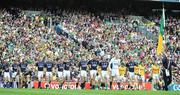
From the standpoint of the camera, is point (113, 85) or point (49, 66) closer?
point (49, 66)

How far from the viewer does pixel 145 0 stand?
Result: 39.8 meters

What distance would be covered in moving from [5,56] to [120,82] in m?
6.60

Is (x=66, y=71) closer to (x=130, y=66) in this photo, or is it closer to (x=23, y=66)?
(x=23, y=66)

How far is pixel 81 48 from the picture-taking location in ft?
114

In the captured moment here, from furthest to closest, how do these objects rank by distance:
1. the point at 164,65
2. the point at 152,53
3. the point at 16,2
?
the point at 16,2 < the point at 152,53 < the point at 164,65

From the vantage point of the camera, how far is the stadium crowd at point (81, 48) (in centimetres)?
3112

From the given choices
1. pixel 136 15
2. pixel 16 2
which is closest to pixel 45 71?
pixel 16 2

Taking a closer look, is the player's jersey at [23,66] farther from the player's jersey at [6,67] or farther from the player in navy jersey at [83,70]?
the player in navy jersey at [83,70]

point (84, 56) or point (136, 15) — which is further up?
point (136, 15)

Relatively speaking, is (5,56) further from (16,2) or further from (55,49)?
(16,2)

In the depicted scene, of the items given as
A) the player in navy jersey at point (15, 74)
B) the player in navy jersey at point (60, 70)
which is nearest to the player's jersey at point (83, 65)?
the player in navy jersey at point (60, 70)

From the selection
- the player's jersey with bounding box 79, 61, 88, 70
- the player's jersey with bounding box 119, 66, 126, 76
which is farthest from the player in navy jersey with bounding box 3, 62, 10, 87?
the player's jersey with bounding box 119, 66, 126, 76

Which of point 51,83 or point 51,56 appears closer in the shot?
point 51,83

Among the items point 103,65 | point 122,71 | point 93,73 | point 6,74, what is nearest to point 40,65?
point 6,74
